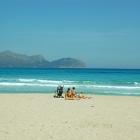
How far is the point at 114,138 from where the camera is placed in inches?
383

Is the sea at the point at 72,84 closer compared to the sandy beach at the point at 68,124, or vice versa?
the sandy beach at the point at 68,124

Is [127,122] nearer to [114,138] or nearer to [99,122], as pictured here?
[99,122]

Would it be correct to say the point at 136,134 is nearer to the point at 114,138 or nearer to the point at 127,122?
the point at 114,138

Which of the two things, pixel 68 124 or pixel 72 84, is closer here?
pixel 68 124

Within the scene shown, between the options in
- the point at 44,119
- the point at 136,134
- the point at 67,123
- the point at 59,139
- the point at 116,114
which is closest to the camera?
the point at 59,139

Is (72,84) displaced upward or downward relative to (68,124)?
upward

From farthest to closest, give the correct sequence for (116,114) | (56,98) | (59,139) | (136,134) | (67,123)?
1. (56,98)
2. (116,114)
3. (67,123)
4. (136,134)
5. (59,139)

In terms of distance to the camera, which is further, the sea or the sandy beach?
the sea

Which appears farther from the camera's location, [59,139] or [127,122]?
[127,122]

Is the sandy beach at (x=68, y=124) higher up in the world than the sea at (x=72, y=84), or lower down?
lower down

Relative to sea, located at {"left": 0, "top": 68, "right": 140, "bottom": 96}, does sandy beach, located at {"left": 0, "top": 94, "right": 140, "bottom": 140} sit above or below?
below

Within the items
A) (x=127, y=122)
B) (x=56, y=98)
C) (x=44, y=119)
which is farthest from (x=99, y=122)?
(x=56, y=98)

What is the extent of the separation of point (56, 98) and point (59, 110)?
602 cm

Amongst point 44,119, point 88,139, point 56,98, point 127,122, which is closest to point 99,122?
point 127,122
